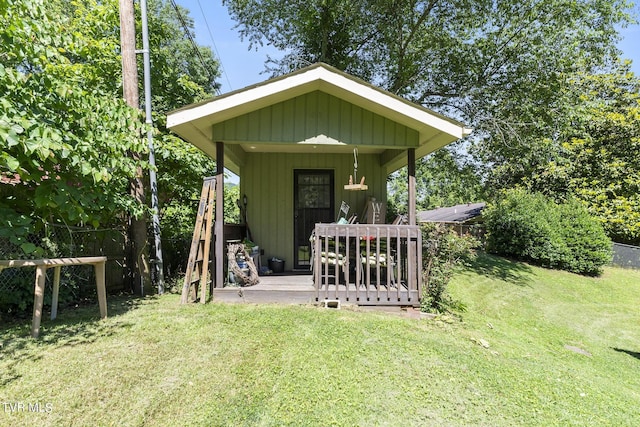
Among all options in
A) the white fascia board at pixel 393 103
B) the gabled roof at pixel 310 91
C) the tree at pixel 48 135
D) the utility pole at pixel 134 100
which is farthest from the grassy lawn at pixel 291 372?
the white fascia board at pixel 393 103

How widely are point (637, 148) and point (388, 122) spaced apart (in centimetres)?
1278

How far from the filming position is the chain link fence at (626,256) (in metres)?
10.5

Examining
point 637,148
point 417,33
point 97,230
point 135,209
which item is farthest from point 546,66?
point 97,230

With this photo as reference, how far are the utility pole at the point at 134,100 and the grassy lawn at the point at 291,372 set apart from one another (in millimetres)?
574

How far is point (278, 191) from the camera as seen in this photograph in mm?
6473

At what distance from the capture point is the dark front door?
21.2 feet

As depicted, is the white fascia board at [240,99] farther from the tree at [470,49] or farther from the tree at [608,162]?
the tree at [608,162]

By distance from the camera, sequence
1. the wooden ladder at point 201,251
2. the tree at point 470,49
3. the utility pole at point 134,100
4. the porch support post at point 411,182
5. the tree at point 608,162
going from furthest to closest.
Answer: the tree at point 608,162, the tree at point 470,49, the utility pole at point 134,100, the porch support post at point 411,182, the wooden ladder at point 201,251

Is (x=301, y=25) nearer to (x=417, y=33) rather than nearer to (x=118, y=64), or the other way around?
(x=417, y=33)

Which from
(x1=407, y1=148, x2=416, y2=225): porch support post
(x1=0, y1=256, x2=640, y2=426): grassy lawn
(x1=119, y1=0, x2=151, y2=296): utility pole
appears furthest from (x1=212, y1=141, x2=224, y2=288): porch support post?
(x1=407, y1=148, x2=416, y2=225): porch support post

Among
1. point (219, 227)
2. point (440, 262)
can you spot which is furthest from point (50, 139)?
point (440, 262)

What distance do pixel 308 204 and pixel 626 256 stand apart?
37.7ft

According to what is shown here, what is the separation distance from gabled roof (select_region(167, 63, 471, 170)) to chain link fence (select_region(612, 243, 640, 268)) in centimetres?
1057

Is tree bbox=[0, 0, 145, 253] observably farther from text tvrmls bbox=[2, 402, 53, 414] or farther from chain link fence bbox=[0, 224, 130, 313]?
text tvrmls bbox=[2, 402, 53, 414]
